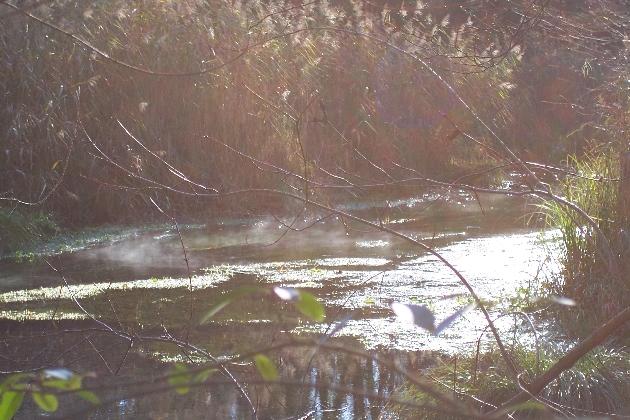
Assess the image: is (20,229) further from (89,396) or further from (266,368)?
(266,368)

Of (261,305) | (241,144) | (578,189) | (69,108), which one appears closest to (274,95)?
(241,144)

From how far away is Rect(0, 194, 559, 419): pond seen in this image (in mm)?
4723

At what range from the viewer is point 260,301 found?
23.4ft

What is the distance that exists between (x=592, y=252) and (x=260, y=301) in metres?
2.35

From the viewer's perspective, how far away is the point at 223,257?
867cm

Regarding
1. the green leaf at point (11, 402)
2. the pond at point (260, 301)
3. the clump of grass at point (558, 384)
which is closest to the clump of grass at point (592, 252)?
the pond at point (260, 301)

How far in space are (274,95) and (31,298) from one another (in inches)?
157

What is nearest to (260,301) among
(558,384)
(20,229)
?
(20,229)

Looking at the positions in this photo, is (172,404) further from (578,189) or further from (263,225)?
(263,225)

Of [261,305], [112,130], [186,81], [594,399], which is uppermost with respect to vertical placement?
[186,81]

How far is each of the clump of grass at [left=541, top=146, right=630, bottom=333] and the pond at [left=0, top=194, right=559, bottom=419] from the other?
0.68 feet

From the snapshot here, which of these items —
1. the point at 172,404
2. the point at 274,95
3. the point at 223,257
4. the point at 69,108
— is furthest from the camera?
the point at 274,95

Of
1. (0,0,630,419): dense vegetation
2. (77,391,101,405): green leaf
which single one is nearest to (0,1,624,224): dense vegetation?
(0,0,630,419): dense vegetation

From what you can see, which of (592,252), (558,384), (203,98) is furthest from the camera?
(203,98)
